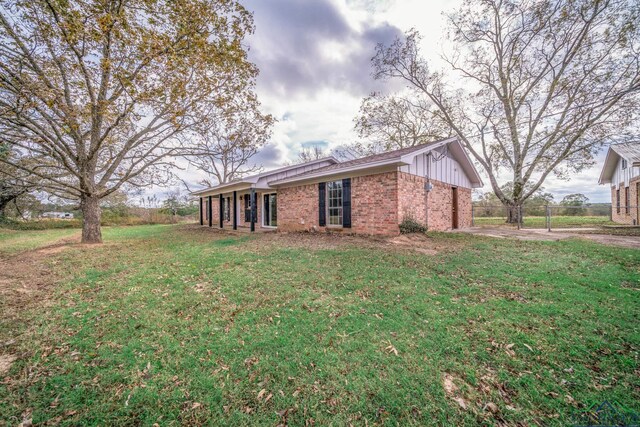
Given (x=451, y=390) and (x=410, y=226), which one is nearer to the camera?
(x=451, y=390)

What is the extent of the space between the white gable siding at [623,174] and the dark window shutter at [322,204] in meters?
16.4

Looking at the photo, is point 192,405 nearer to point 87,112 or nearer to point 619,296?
point 619,296

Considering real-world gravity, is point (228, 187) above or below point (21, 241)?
above

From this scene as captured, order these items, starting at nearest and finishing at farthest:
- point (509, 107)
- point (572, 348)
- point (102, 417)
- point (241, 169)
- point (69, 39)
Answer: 1. point (102, 417)
2. point (572, 348)
3. point (69, 39)
4. point (509, 107)
5. point (241, 169)

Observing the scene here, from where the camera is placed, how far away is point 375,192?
8766mm

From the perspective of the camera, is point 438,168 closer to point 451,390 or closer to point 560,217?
point 451,390

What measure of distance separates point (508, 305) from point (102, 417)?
469 centimetres

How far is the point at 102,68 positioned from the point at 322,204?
8182 mm

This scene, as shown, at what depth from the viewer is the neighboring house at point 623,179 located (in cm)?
1293

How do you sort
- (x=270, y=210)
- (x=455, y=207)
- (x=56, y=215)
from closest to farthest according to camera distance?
(x=455, y=207)
(x=270, y=210)
(x=56, y=215)

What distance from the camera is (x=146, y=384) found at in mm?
2154

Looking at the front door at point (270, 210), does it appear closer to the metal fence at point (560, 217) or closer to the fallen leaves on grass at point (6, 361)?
the fallen leaves on grass at point (6, 361)

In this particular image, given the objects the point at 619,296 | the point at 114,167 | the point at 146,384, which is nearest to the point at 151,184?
the point at 114,167

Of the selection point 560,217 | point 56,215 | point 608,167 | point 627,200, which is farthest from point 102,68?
point 560,217
